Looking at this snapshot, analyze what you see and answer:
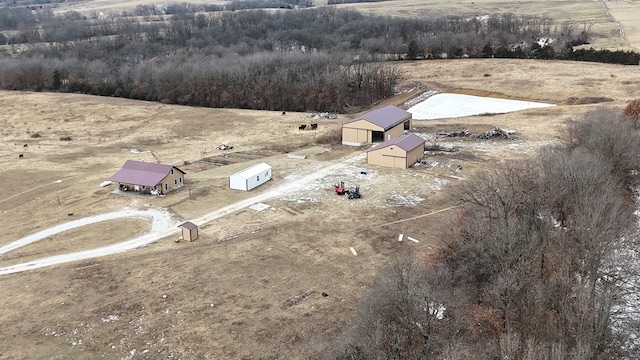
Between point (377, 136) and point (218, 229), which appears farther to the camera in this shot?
point (377, 136)

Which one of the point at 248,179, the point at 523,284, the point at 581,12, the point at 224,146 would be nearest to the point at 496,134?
the point at 248,179

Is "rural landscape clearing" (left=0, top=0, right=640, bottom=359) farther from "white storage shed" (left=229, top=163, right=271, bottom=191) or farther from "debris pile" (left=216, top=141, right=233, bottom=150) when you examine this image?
"white storage shed" (left=229, top=163, right=271, bottom=191)

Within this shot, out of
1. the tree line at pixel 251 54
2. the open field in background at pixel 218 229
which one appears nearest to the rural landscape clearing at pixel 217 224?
the open field in background at pixel 218 229

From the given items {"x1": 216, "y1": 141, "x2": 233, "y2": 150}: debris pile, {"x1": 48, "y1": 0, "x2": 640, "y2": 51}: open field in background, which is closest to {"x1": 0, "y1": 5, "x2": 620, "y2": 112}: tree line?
{"x1": 48, "y1": 0, "x2": 640, "y2": 51}: open field in background

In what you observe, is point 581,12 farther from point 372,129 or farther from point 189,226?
point 189,226

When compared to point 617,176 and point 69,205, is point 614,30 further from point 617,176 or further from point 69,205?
point 69,205

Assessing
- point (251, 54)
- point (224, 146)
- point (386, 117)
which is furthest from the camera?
point (251, 54)
